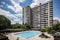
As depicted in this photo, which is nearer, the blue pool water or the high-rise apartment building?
the blue pool water

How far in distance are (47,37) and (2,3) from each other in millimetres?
1833

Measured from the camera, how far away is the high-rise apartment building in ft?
15.4

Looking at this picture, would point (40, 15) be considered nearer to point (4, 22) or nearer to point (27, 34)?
point (27, 34)

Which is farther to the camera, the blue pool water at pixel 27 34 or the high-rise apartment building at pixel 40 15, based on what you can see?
the high-rise apartment building at pixel 40 15

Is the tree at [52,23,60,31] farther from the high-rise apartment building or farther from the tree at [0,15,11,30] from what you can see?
the tree at [0,15,11,30]

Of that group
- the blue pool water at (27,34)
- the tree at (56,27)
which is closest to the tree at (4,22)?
the blue pool water at (27,34)

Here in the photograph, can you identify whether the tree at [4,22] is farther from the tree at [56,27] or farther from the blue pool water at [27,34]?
the tree at [56,27]

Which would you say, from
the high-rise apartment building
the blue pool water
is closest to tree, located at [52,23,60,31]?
the high-rise apartment building

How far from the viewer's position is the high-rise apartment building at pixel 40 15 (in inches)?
185

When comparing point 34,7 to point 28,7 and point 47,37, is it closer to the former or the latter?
point 28,7

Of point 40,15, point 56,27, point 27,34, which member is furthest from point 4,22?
point 56,27

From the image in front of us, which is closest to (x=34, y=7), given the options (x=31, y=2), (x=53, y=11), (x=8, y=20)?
(x=31, y=2)

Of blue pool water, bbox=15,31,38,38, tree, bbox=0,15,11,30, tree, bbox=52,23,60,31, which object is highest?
tree, bbox=0,15,11,30

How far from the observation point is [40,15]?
4738 mm
